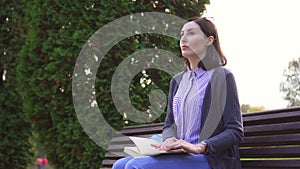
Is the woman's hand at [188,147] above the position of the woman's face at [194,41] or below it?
below

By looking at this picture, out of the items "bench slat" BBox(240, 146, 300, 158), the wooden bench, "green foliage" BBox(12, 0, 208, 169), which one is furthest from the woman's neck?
"green foliage" BBox(12, 0, 208, 169)

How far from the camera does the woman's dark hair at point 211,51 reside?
269 centimetres

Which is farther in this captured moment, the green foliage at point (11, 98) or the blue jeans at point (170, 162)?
the green foliage at point (11, 98)

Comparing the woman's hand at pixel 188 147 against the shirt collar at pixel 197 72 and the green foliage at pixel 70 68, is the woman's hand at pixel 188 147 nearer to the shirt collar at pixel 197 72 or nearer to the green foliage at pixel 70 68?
the shirt collar at pixel 197 72

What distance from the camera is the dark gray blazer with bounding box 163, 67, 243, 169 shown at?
2365 mm

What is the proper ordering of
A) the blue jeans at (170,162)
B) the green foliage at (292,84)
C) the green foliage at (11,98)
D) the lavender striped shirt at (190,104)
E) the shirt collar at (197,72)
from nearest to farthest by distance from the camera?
the blue jeans at (170,162), the lavender striped shirt at (190,104), the shirt collar at (197,72), the green foliage at (11,98), the green foliage at (292,84)

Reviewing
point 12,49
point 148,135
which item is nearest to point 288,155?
point 148,135

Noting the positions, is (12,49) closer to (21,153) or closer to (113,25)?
(21,153)

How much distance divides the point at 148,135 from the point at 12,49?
4.23 m

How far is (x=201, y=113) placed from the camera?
2549 mm

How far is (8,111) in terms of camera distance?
7457mm

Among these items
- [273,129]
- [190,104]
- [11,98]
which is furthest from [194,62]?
[11,98]

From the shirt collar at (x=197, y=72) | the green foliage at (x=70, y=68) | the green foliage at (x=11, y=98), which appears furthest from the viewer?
the green foliage at (x=11, y=98)

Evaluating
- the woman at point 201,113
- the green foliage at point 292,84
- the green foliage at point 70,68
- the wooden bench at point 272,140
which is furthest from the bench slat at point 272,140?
the green foliage at point 292,84
